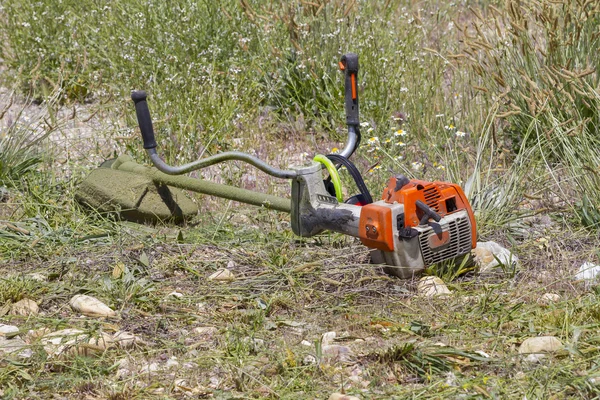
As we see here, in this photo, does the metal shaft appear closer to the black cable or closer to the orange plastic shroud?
the black cable

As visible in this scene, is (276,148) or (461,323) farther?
(276,148)

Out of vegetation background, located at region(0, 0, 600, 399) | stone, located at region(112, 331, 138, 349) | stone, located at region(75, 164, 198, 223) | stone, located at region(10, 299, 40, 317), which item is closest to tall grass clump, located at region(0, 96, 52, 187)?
vegetation background, located at region(0, 0, 600, 399)

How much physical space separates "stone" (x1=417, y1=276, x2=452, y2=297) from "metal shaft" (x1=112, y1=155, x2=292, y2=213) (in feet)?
2.34

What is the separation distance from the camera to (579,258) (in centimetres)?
380

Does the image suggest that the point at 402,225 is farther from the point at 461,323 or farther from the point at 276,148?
the point at 276,148

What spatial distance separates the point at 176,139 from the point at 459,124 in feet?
5.44

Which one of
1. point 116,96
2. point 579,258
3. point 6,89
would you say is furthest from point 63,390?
point 6,89

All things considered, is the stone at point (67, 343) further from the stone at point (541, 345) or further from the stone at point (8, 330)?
the stone at point (541, 345)

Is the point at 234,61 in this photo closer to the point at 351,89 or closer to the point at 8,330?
the point at 351,89

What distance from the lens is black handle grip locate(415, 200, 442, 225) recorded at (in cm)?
338

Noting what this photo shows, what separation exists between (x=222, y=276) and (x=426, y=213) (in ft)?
2.89

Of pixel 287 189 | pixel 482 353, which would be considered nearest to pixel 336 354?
pixel 482 353

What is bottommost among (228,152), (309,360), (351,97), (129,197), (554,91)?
(309,360)

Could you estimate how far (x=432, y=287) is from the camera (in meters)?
3.47
